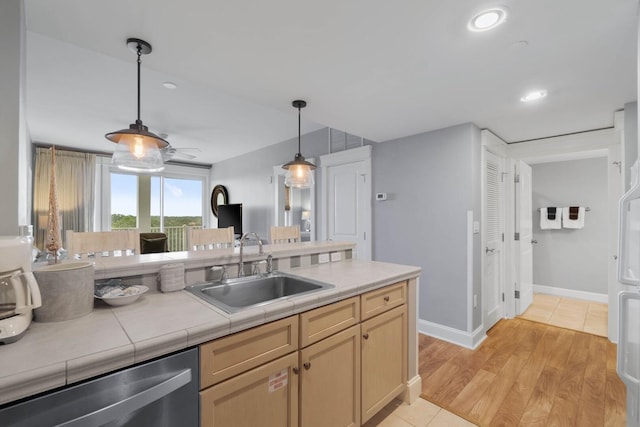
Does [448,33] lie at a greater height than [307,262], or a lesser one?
greater

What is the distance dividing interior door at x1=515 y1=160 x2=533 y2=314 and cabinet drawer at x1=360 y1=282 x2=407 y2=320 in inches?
101

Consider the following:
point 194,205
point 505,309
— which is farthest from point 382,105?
point 194,205

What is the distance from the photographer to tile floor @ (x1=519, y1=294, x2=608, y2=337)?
3.29 metres

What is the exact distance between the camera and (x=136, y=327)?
3.29 feet

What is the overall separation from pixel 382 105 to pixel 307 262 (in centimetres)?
147

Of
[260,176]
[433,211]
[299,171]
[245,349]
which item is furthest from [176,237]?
[245,349]

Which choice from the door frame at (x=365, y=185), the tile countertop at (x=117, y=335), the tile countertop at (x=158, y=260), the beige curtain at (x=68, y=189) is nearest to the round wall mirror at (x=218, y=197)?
the beige curtain at (x=68, y=189)

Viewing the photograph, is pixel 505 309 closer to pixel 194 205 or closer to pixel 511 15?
pixel 511 15

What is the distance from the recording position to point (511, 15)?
54.4 inches

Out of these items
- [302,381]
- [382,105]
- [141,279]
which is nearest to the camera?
[302,381]

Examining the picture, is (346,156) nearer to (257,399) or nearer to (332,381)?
(332,381)

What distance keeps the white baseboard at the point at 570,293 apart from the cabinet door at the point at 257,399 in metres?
4.91

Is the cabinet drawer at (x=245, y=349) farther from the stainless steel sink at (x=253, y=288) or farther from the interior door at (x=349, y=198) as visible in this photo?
the interior door at (x=349, y=198)

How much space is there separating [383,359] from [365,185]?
2.34 m
